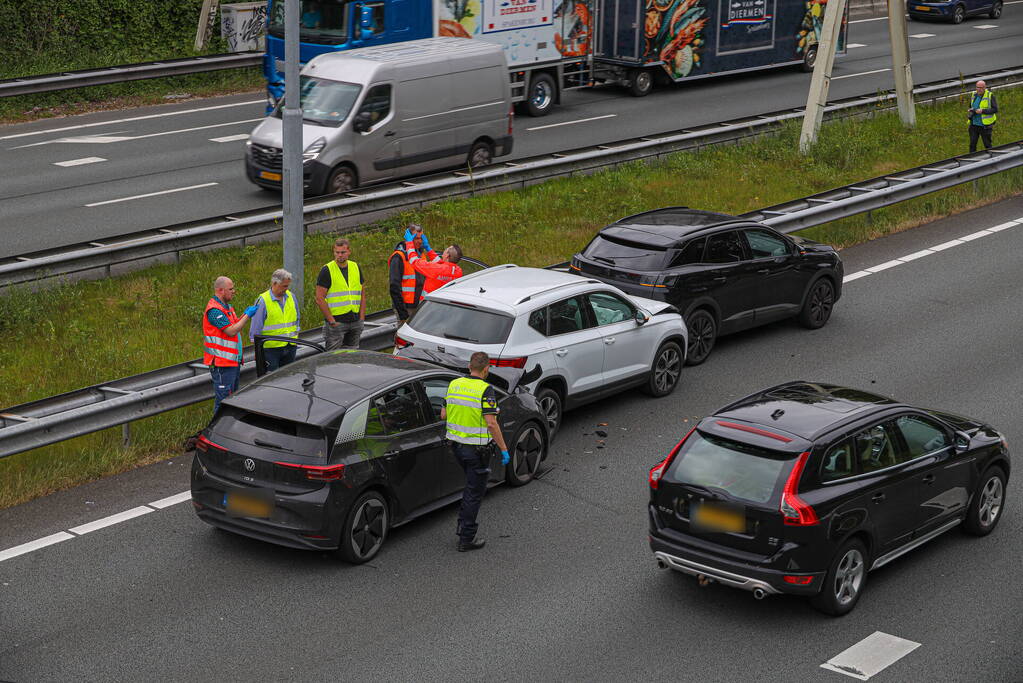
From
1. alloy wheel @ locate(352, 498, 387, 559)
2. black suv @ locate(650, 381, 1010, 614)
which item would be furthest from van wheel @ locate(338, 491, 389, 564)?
black suv @ locate(650, 381, 1010, 614)

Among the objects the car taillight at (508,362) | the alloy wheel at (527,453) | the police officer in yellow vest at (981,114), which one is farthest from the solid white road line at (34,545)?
the police officer in yellow vest at (981,114)

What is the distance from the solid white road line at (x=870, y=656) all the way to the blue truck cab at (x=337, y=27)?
761 inches

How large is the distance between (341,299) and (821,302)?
640 cm

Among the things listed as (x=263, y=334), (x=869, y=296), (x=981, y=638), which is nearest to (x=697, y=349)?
(x=869, y=296)

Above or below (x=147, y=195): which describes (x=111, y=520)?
below

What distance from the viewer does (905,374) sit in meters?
14.7

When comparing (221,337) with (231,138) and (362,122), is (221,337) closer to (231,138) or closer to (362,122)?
(362,122)

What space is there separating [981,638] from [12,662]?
258 inches

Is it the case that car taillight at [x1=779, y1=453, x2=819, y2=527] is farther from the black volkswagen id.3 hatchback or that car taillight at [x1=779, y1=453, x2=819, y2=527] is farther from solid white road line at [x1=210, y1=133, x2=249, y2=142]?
solid white road line at [x1=210, y1=133, x2=249, y2=142]

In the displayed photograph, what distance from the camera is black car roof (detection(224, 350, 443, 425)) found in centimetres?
976

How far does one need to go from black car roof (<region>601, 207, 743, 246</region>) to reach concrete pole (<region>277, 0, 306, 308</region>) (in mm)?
3651

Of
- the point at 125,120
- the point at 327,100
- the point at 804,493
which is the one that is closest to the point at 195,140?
the point at 125,120

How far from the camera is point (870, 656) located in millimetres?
8742

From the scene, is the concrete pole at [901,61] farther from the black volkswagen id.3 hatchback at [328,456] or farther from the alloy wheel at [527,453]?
the black volkswagen id.3 hatchback at [328,456]
